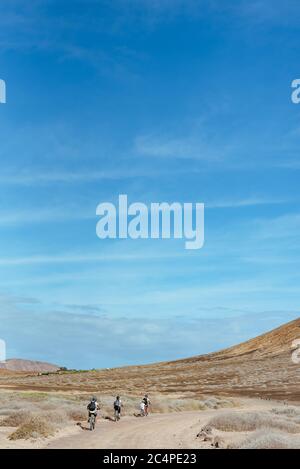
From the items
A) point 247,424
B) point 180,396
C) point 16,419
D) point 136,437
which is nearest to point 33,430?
point 136,437

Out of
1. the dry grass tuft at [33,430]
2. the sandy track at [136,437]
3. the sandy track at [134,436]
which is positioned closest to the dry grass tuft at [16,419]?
the sandy track at [136,437]

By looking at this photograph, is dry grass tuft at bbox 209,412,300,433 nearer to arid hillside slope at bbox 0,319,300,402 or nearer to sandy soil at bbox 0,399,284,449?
sandy soil at bbox 0,399,284,449

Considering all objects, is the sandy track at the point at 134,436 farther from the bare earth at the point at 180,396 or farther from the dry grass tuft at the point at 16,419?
the dry grass tuft at the point at 16,419

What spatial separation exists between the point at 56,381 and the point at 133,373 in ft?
56.7

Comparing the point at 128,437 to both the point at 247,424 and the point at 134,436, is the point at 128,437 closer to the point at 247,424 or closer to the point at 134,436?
the point at 134,436

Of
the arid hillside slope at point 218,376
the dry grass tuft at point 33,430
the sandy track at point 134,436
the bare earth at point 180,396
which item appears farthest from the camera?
the arid hillside slope at point 218,376

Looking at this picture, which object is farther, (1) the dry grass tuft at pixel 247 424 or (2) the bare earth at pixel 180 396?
(1) the dry grass tuft at pixel 247 424

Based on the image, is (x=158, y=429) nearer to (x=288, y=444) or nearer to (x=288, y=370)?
(x=288, y=444)

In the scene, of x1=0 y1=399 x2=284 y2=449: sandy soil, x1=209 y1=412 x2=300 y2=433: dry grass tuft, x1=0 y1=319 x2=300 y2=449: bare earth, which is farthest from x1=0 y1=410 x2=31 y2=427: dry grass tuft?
x1=209 y1=412 x2=300 y2=433: dry grass tuft

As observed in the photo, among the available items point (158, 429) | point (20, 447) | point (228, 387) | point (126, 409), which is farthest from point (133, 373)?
point (20, 447)

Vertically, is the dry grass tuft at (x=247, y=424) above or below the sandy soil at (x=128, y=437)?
above

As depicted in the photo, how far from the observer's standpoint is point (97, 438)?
28.8 metres

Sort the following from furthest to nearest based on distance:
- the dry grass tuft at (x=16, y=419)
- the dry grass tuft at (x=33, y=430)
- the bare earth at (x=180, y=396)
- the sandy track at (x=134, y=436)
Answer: the dry grass tuft at (x=16, y=419)
the bare earth at (x=180, y=396)
the dry grass tuft at (x=33, y=430)
the sandy track at (x=134, y=436)

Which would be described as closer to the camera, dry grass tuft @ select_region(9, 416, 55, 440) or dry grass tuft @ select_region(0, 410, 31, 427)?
dry grass tuft @ select_region(9, 416, 55, 440)
